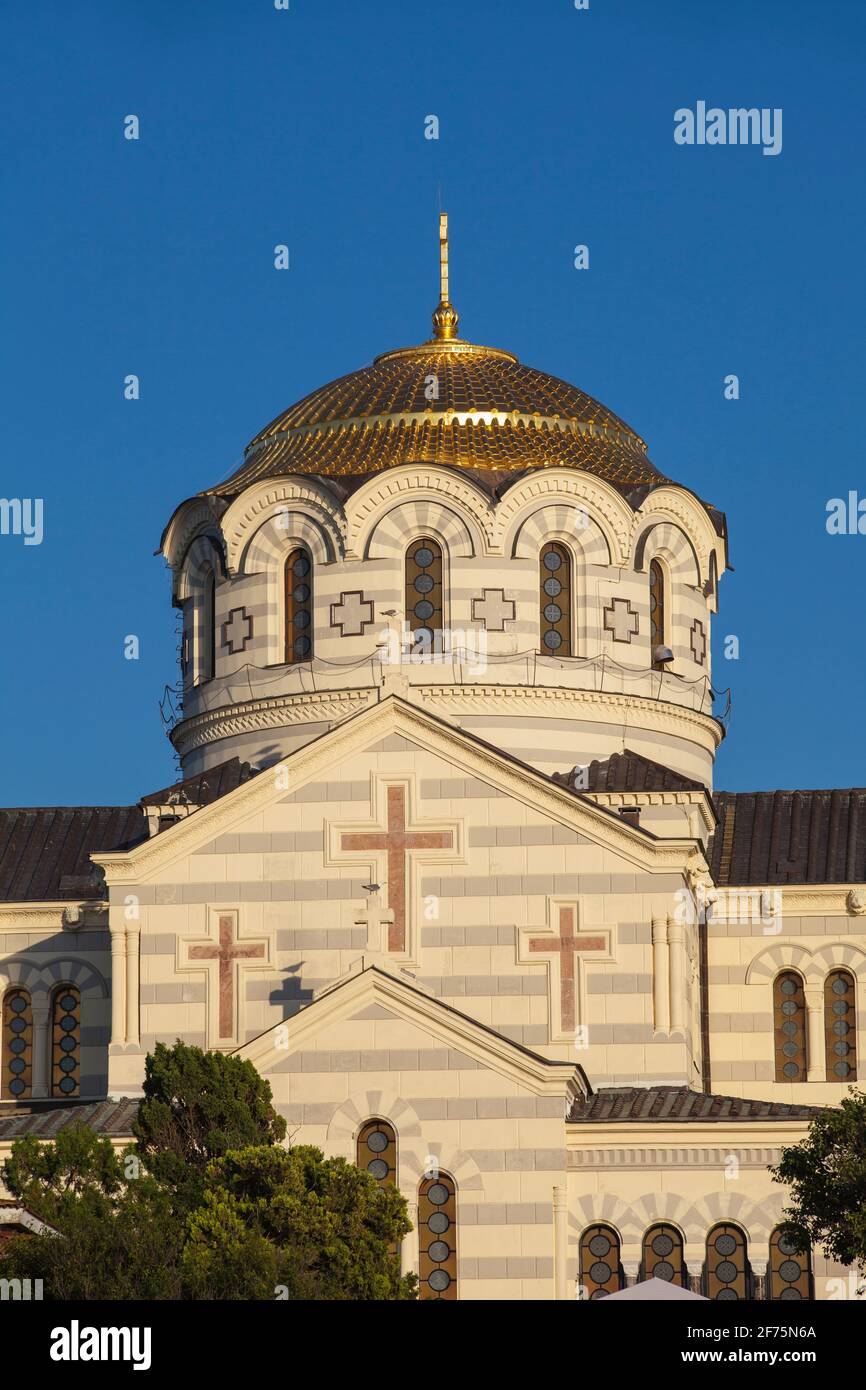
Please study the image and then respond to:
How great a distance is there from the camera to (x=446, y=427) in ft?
157

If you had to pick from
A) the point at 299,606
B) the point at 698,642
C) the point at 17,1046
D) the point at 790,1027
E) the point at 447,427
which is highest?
the point at 447,427

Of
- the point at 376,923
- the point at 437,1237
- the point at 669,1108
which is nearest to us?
the point at 437,1237

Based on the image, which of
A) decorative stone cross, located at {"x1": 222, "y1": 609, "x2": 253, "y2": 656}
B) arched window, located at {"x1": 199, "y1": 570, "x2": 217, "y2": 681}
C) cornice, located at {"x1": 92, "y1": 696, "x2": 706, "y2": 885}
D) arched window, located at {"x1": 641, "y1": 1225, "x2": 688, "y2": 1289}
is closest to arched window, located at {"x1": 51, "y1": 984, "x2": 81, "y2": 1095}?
cornice, located at {"x1": 92, "y1": 696, "x2": 706, "y2": 885}

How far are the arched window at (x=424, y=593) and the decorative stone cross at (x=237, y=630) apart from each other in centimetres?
291

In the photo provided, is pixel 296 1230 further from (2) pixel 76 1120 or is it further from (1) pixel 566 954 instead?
(1) pixel 566 954

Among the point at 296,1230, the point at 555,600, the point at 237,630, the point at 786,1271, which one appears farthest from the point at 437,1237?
the point at 237,630

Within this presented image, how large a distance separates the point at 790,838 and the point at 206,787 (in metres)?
10.0

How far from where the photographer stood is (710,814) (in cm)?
4650

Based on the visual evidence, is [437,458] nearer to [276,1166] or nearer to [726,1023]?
[726,1023]

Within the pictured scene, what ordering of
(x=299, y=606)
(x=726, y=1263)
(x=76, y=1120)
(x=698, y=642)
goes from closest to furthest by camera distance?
(x=726, y=1263) < (x=76, y=1120) < (x=299, y=606) < (x=698, y=642)

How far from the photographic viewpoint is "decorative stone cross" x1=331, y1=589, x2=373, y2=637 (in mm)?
45969
